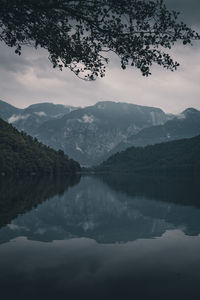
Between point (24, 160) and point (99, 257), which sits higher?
point (24, 160)

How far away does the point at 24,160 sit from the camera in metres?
147

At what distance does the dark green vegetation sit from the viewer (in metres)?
131

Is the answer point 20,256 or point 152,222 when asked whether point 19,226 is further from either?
point 152,222

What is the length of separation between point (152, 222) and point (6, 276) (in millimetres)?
16771

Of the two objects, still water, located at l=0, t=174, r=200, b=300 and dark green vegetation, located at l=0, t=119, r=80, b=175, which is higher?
dark green vegetation, located at l=0, t=119, r=80, b=175

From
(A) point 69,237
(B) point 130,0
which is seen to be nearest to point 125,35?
(B) point 130,0

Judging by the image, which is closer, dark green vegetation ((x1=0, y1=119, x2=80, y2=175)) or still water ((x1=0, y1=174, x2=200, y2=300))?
still water ((x1=0, y1=174, x2=200, y2=300))

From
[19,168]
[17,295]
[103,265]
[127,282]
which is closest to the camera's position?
[17,295]

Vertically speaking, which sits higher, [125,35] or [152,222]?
[125,35]

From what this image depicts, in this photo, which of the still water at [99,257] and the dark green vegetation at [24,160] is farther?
the dark green vegetation at [24,160]

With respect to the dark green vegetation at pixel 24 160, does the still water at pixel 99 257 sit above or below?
below

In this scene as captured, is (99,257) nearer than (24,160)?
Yes

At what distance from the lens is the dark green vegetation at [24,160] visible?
429 feet

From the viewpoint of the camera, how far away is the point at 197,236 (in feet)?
68.8
